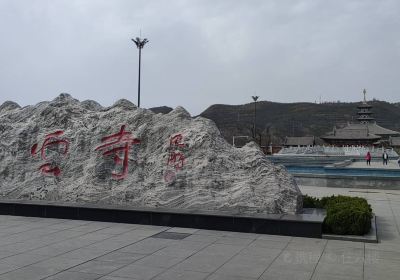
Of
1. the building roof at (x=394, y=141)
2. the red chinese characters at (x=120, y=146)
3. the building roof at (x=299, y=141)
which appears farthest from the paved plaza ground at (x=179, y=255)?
the building roof at (x=394, y=141)

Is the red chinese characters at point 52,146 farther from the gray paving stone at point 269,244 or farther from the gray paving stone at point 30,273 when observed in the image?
the gray paving stone at point 269,244

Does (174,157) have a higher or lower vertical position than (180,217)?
higher

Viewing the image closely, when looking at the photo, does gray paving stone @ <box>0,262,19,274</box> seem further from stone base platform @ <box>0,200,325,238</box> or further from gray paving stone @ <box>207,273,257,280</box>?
stone base platform @ <box>0,200,325,238</box>

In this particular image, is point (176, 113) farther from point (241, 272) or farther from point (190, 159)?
point (241, 272)

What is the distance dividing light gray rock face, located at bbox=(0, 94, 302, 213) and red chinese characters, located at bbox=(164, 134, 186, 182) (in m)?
0.02

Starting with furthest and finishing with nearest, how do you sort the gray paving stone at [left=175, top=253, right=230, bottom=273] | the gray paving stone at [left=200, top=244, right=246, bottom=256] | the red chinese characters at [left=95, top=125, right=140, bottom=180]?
the red chinese characters at [left=95, top=125, right=140, bottom=180] → the gray paving stone at [left=200, top=244, right=246, bottom=256] → the gray paving stone at [left=175, top=253, right=230, bottom=273]

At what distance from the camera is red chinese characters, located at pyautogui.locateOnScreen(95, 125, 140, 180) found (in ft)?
30.8

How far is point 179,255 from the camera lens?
6129mm

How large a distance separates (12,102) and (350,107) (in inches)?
4614

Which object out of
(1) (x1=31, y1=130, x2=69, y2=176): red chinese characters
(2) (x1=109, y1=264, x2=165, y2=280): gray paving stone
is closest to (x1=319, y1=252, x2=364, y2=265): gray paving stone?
(2) (x1=109, y1=264, x2=165, y2=280): gray paving stone

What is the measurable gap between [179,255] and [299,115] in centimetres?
11530

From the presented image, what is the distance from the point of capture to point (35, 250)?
6.35 m

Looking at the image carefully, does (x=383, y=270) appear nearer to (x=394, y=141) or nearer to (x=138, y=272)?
(x=138, y=272)

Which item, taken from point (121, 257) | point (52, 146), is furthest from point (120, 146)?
point (121, 257)
